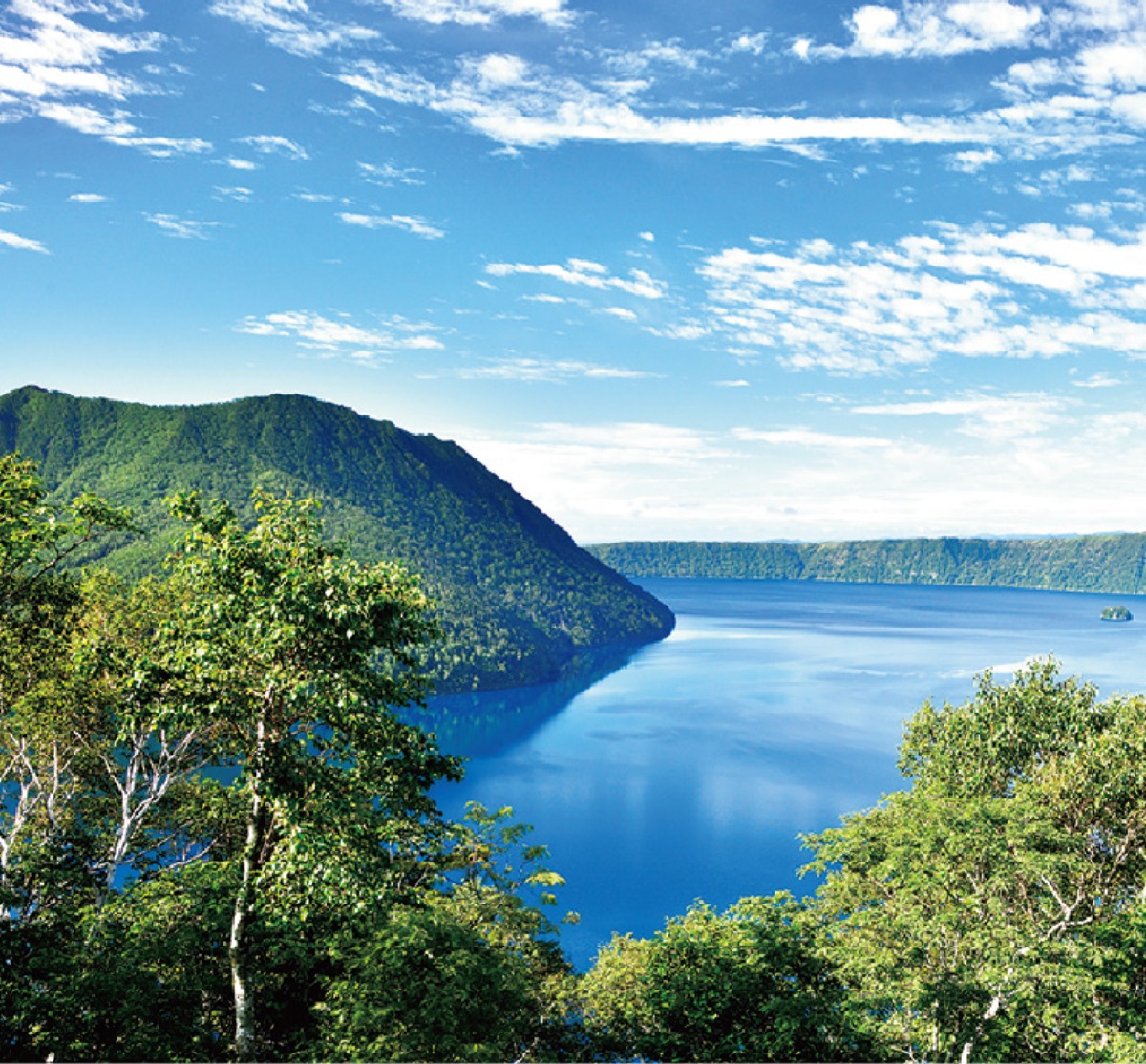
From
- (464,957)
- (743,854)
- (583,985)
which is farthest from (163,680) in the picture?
(743,854)

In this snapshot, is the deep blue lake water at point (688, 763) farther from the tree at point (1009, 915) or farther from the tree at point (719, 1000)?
the tree at point (1009, 915)

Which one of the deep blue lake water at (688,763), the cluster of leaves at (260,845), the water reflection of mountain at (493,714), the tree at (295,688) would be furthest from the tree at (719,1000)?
the water reflection of mountain at (493,714)

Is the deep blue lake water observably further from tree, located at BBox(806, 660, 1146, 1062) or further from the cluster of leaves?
the cluster of leaves

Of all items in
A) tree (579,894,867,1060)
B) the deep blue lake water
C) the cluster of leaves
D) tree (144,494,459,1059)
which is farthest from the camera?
the deep blue lake water

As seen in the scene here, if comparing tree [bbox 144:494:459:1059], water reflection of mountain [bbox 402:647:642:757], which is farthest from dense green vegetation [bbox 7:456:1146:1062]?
water reflection of mountain [bbox 402:647:642:757]

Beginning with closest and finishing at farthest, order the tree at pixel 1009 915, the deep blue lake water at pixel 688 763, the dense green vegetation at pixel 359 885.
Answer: the dense green vegetation at pixel 359 885 → the tree at pixel 1009 915 → the deep blue lake water at pixel 688 763

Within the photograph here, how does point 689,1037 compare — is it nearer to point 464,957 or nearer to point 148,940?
point 464,957
